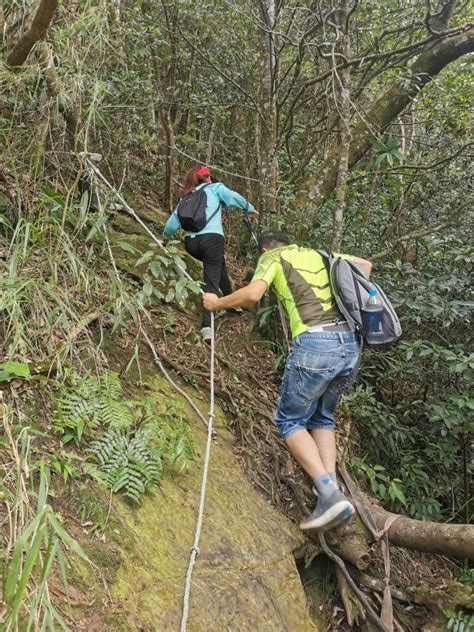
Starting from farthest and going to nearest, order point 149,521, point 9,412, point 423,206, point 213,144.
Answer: point 213,144
point 423,206
point 149,521
point 9,412

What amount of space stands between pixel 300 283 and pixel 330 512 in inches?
62.1

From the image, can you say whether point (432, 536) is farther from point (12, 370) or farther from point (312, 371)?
point (12, 370)

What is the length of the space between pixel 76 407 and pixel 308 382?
61.2 inches

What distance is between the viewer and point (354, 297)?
3.57 meters

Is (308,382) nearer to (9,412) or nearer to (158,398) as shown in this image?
(158,398)

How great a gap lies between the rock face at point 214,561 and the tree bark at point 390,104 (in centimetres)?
325

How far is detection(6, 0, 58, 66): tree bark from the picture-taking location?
3.31 m

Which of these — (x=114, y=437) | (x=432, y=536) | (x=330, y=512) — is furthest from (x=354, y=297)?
(x=114, y=437)

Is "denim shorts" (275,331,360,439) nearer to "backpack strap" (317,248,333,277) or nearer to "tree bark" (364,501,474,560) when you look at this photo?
"backpack strap" (317,248,333,277)

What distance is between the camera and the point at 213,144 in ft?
A: 24.7

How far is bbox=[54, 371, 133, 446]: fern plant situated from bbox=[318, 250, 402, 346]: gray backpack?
164 centimetres

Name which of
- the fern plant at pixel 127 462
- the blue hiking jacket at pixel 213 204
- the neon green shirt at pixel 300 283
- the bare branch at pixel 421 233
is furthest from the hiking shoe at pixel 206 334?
the fern plant at pixel 127 462

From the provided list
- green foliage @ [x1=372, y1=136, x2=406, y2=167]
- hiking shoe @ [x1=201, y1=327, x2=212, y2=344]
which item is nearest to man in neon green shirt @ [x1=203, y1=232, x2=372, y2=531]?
hiking shoe @ [x1=201, y1=327, x2=212, y2=344]

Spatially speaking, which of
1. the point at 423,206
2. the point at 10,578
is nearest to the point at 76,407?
the point at 10,578
